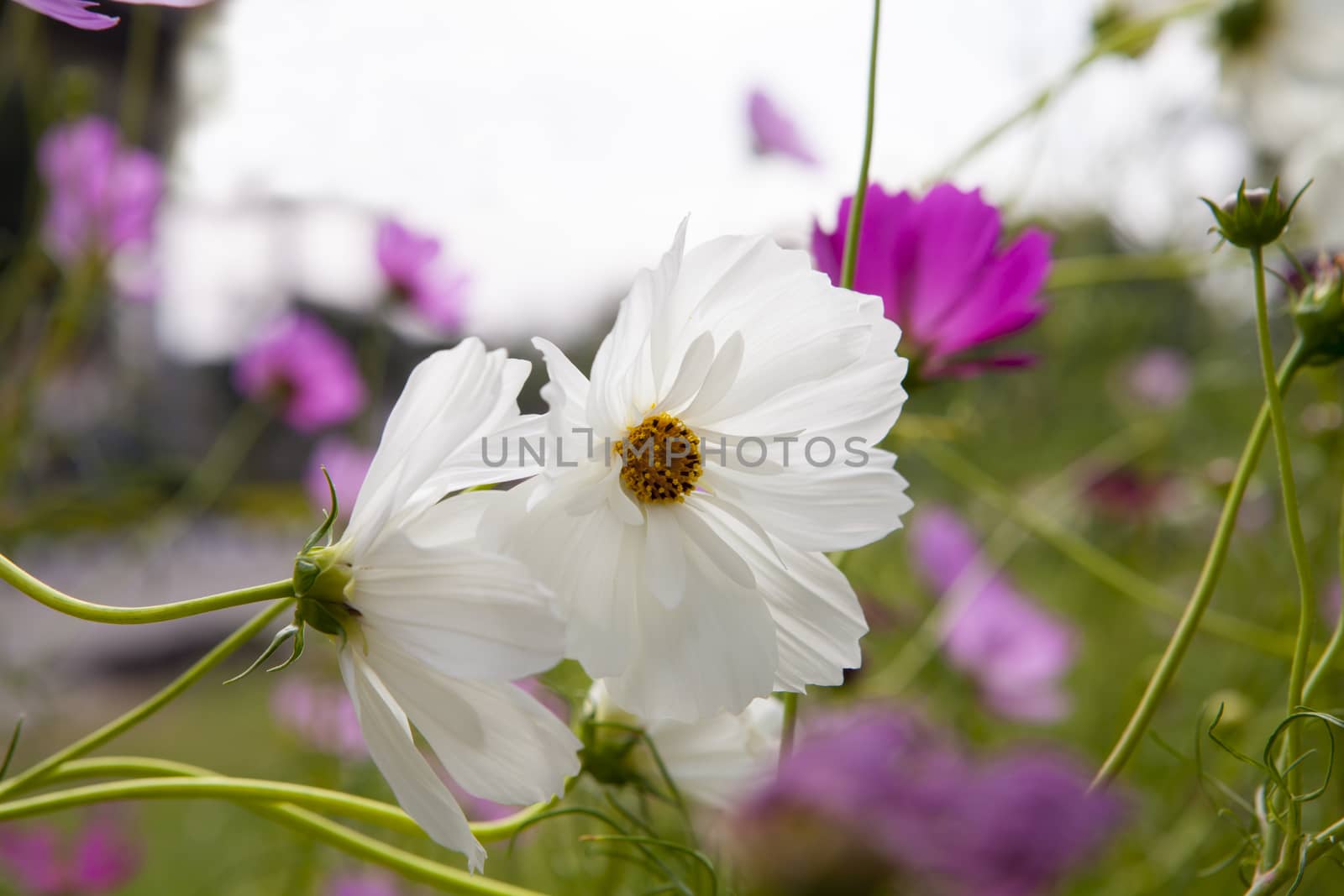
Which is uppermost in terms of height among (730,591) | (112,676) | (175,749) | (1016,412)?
(730,591)

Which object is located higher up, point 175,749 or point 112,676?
point 175,749

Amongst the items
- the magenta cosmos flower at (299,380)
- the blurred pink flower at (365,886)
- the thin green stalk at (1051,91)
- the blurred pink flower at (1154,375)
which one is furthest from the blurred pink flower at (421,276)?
the blurred pink flower at (1154,375)

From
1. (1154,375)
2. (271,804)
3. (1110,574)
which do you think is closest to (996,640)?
(1110,574)

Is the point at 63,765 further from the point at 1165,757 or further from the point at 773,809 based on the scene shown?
the point at 1165,757

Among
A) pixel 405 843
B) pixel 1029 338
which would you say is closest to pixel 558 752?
pixel 405 843

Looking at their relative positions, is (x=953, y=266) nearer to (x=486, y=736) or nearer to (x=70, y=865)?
(x=486, y=736)

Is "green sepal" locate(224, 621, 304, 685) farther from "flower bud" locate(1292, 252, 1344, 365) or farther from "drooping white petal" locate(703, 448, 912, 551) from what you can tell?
"flower bud" locate(1292, 252, 1344, 365)

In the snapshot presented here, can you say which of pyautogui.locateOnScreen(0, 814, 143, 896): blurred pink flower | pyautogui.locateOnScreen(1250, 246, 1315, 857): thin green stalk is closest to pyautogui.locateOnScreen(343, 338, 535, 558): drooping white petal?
pyautogui.locateOnScreen(1250, 246, 1315, 857): thin green stalk

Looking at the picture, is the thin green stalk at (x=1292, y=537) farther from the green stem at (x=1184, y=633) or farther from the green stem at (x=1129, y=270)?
the green stem at (x=1129, y=270)
